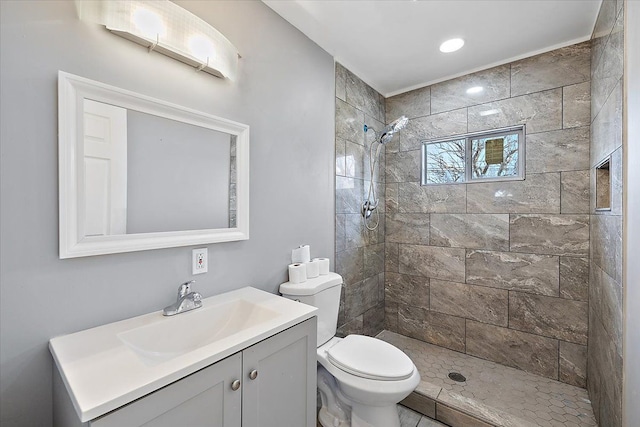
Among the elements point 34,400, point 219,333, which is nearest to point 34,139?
point 34,400

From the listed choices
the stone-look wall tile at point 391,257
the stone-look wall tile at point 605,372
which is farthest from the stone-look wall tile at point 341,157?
the stone-look wall tile at point 605,372

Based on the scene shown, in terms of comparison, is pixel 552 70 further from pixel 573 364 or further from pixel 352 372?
pixel 352 372

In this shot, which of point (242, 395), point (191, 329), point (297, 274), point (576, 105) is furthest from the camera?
point (576, 105)

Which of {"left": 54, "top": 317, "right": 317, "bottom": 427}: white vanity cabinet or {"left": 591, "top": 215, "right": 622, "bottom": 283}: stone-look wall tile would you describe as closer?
{"left": 54, "top": 317, "right": 317, "bottom": 427}: white vanity cabinet

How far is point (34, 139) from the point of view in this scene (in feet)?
3.04

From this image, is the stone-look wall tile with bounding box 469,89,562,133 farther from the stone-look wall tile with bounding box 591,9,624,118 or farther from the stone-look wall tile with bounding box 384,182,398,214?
the stone-look wall tile with bounding box 384,182,398,214

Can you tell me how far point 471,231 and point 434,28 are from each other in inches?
61.5

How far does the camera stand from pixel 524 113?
215 cm

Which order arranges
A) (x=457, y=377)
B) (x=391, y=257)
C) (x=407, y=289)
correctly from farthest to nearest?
(x=391, y=257)
(x=407, y=289)
(x=457, y=377)

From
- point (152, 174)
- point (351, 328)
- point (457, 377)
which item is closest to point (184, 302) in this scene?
point (152, 174)

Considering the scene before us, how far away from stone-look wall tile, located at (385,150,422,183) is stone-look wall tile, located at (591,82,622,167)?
117 cm

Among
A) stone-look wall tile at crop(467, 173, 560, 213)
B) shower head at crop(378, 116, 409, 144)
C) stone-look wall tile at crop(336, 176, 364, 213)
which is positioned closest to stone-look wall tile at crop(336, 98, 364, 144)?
shower head at crop(378, 116, 409, 144)

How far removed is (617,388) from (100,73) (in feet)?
8.29

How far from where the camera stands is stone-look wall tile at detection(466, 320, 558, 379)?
206 cm
